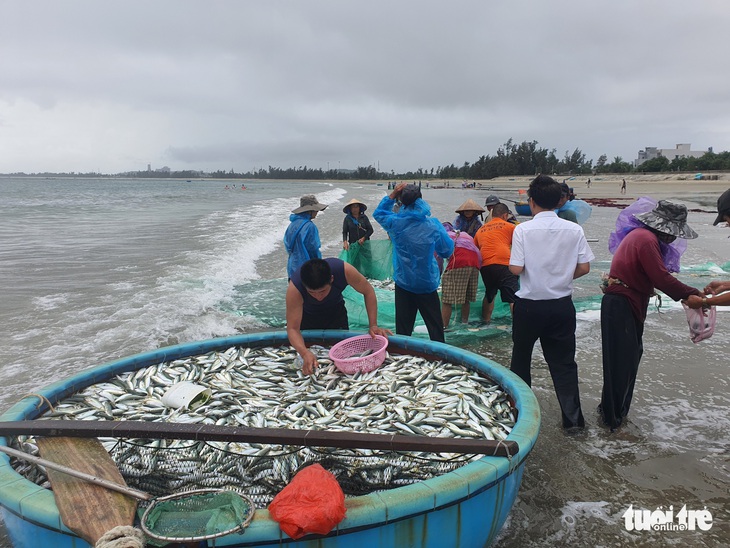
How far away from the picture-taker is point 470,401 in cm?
359

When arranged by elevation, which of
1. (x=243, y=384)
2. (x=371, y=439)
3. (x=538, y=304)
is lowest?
(x=243, y=384)

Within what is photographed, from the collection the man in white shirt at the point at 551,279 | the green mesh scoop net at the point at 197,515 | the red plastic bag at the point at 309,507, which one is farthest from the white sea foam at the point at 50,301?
the man in white shirt at the point at 551,279

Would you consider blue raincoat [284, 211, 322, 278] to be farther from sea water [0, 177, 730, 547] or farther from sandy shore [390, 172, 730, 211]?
sandy shore [390, 172, 730, 211]

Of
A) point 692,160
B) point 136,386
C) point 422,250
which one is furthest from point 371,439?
point 692,160

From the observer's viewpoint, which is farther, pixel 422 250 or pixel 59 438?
pixel 422 250

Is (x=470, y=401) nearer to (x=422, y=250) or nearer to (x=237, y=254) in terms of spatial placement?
(x=422, y=250)

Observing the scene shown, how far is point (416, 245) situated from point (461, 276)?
156cm

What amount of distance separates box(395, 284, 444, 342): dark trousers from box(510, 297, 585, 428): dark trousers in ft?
4.60

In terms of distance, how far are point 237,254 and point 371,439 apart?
12986 mm

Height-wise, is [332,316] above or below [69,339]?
above

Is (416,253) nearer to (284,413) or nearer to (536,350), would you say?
(536,350)

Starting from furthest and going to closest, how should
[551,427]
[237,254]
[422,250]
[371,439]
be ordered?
1. [237,254]
2. [422,250]
3. [551,427]
4. [371,439]

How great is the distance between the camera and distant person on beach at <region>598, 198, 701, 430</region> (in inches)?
147

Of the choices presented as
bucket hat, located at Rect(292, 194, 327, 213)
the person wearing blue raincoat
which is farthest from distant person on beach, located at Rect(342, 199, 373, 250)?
the person wearing blue raincoat
